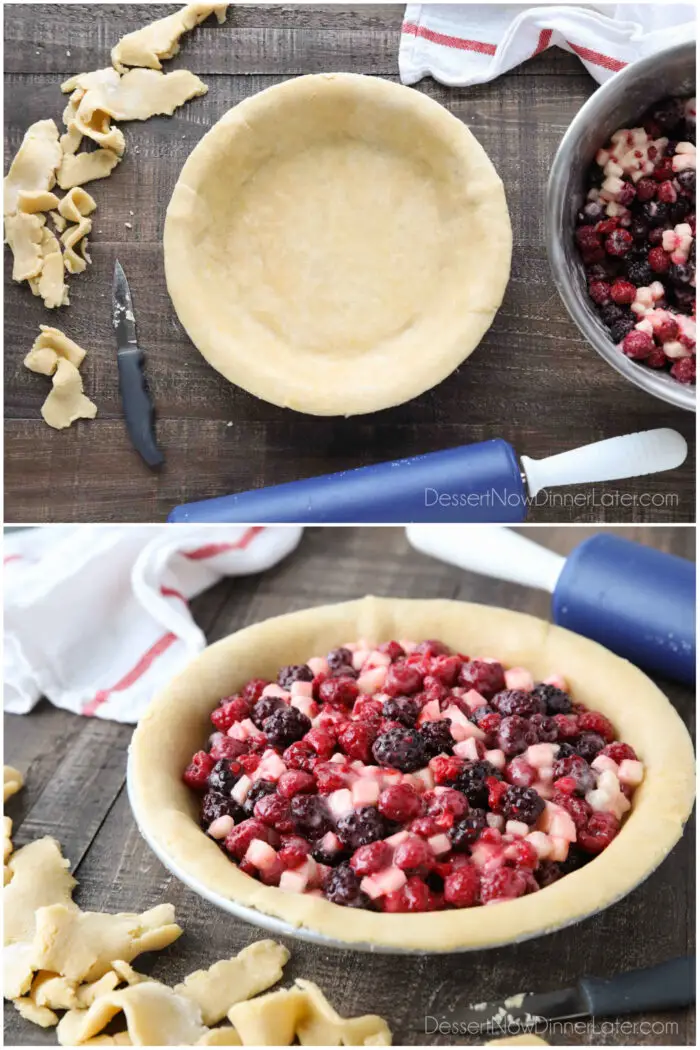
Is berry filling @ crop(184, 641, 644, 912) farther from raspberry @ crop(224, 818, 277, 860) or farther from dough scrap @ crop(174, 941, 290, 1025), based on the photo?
dough scrap @ crop(174, 941, 290, 1025)

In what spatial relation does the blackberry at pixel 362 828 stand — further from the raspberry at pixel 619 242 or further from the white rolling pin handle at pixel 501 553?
the raspberry at pixel 619 242

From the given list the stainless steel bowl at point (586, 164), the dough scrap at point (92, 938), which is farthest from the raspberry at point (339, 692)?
the stainless steel bowl at point (586, 164)

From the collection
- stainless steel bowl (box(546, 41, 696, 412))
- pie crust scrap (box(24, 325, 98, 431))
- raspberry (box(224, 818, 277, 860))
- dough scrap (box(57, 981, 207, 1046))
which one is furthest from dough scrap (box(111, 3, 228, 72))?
dough scrap (box(57, 981, 207, 1046))

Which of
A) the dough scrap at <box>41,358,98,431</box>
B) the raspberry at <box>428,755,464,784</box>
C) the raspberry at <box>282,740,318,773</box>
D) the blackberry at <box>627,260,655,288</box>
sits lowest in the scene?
the raspberry at <box>282,740,318,773</box>

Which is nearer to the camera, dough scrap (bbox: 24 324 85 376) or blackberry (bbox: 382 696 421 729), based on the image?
blackberry (bbox: 382 696 421 729)

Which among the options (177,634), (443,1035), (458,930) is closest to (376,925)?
(458,930)

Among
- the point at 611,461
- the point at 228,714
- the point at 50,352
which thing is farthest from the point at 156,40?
the point at 228,714

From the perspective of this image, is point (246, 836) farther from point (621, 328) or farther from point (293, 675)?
point (621, 328)
